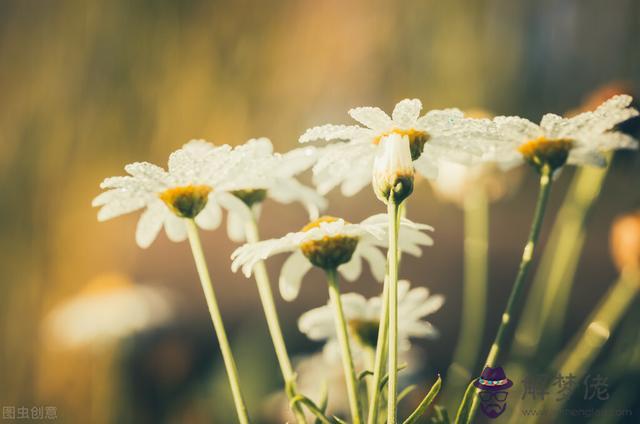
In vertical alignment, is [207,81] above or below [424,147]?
above

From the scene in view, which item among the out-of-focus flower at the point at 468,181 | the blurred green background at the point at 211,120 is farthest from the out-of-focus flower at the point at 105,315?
the out-of-focus flower at the point at 468,181

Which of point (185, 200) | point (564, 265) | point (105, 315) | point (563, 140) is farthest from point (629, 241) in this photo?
point (105, 315)

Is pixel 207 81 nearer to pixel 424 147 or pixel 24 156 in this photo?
pixel 24 156

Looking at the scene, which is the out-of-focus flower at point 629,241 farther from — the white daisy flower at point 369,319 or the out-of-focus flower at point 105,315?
the out-of-focus flower at point 105,315

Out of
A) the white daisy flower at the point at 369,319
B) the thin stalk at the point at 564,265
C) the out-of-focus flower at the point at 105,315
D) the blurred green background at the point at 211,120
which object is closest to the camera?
the white daisy flower at the point at 369,319

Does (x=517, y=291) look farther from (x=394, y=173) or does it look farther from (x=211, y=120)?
(x=211, y=120)

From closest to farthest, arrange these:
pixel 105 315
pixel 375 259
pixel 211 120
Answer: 1. pixel 375 259
2. pixel 105 315
3. pixel 211 120

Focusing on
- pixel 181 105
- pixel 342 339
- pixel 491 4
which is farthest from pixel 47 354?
pixel 491 4
